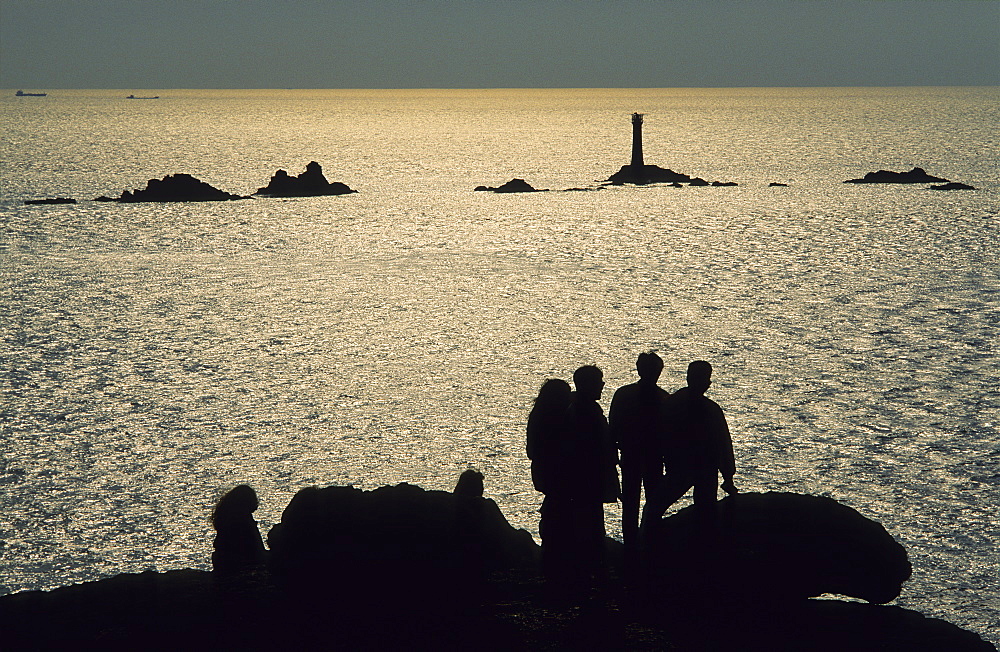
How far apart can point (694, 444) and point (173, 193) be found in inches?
2977

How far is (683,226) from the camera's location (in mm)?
67938

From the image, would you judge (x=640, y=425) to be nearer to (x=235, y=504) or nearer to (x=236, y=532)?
(x=235, y=504)

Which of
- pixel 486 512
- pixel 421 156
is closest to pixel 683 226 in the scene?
pixel 486 512

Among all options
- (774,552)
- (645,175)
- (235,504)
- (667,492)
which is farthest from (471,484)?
(645,175)

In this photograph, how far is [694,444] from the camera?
897cm

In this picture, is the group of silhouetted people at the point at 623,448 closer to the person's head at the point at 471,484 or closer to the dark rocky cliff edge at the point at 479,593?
the dark rocky cliff edge at the point at 479,593

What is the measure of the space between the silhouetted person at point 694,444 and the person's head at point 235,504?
399 cm

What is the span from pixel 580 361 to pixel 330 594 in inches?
776

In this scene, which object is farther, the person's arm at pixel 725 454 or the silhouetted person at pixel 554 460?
the person's arm at pixel 725 454

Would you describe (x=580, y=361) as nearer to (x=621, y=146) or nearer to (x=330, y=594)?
(x=330, y=594)

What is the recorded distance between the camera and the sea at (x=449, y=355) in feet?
56.3

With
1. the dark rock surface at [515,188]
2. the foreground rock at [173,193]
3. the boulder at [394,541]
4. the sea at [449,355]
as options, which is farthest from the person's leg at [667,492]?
the dark rock surface at [515,188]

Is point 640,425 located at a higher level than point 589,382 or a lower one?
lower

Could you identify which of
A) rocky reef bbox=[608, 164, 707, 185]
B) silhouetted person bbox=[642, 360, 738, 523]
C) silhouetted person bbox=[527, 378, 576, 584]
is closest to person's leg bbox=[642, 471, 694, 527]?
silhouetted person bbox=[642, 360, 738, 523]
